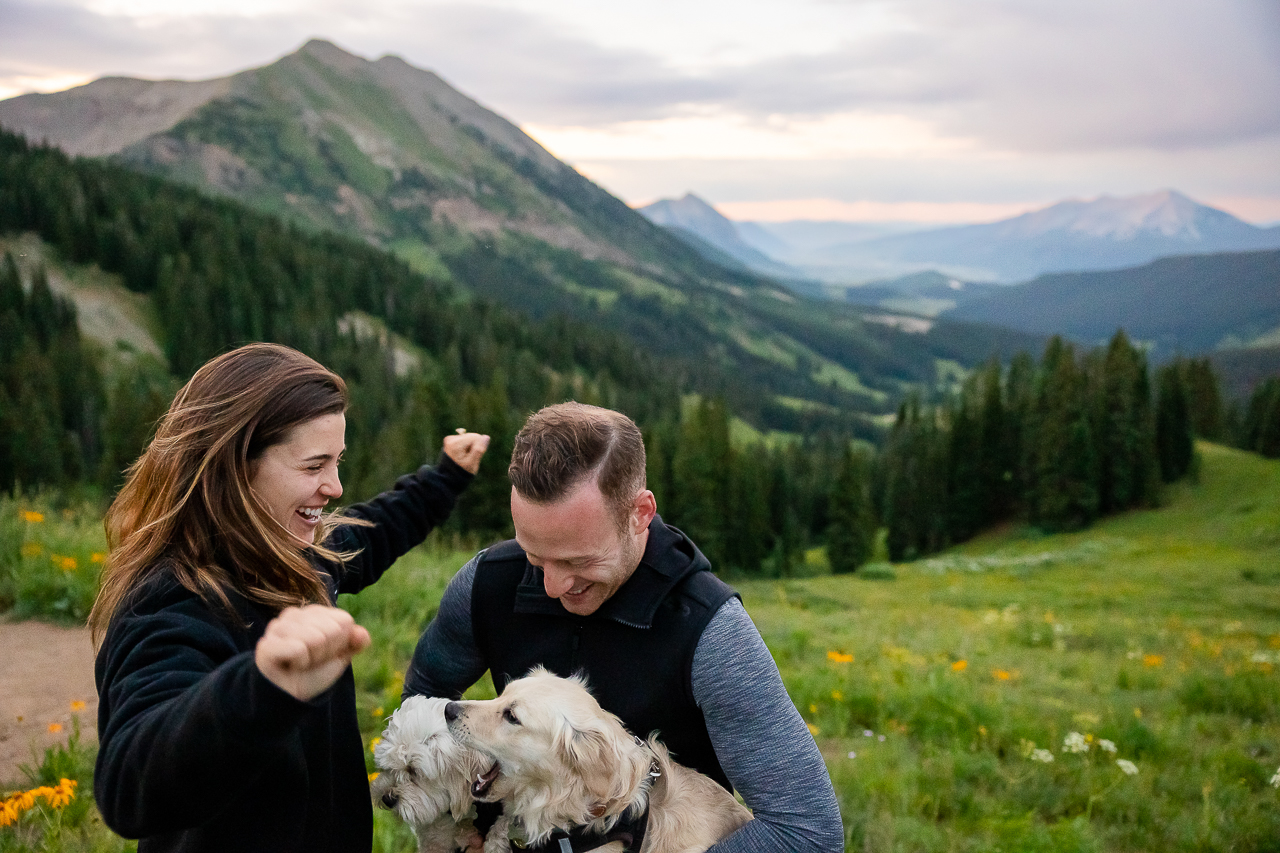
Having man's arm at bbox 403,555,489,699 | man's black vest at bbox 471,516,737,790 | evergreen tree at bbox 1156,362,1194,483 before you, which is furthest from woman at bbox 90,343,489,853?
evergreen tree at bbox 1156,362,1194,483

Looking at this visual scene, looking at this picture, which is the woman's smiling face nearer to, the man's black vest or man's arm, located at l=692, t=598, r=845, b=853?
the man's black vest

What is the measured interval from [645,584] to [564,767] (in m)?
0.74

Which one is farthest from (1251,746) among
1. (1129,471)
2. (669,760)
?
(1129,471)

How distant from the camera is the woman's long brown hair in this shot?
245 centimetres

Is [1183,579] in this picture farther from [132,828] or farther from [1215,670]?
[132,828]

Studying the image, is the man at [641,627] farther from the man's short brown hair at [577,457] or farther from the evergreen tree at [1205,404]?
the evergreen tree at [1205,404]

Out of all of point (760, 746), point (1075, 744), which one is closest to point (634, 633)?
point (760, 746)

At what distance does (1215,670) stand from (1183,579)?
Result: 66.9ft

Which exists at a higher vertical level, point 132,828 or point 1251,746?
point 132,828

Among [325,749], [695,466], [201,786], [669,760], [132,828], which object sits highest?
[201,786]

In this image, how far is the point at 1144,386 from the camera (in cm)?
6172

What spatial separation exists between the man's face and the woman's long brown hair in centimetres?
81

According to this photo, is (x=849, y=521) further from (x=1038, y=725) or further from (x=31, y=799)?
(x=31, y=799)

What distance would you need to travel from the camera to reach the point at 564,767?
2820 mm
